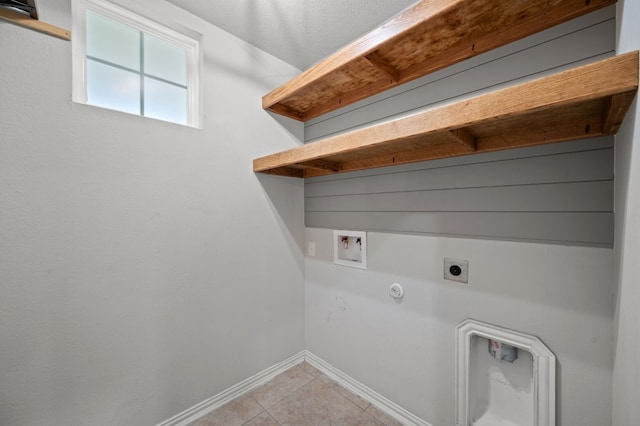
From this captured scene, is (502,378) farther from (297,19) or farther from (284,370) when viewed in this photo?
(297,19)

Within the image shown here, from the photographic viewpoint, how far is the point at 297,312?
232 cm

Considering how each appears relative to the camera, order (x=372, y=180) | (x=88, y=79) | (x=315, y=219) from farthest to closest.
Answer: (x=315, y=219)
(x=372, y=180)
(x=88, y=79)

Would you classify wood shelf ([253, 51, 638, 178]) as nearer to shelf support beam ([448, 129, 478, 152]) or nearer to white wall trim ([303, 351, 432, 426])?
shelf support beam ([448, 129, 478, 152])

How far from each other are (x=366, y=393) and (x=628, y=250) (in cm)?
179

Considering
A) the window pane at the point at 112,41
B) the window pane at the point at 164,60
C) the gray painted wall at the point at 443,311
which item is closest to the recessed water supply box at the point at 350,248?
the gray painted wall at the point at 443,311

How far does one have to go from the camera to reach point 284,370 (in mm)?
2178

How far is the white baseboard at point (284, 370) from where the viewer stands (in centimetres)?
162

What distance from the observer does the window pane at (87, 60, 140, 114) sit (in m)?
1.41

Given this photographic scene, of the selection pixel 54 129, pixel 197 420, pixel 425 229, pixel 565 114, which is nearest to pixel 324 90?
pixel 425 229

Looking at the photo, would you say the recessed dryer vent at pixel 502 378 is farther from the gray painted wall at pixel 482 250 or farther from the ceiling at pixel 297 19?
the ceiling at pixel 297 19

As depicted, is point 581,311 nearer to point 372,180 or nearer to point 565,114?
point 565,114

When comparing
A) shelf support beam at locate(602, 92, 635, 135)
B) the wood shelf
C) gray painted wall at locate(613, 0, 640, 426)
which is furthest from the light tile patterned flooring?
shelf support beam at locate(602, 92, 635, 135)

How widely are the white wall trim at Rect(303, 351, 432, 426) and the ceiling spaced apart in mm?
2700

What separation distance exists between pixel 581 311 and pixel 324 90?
1991 mm
